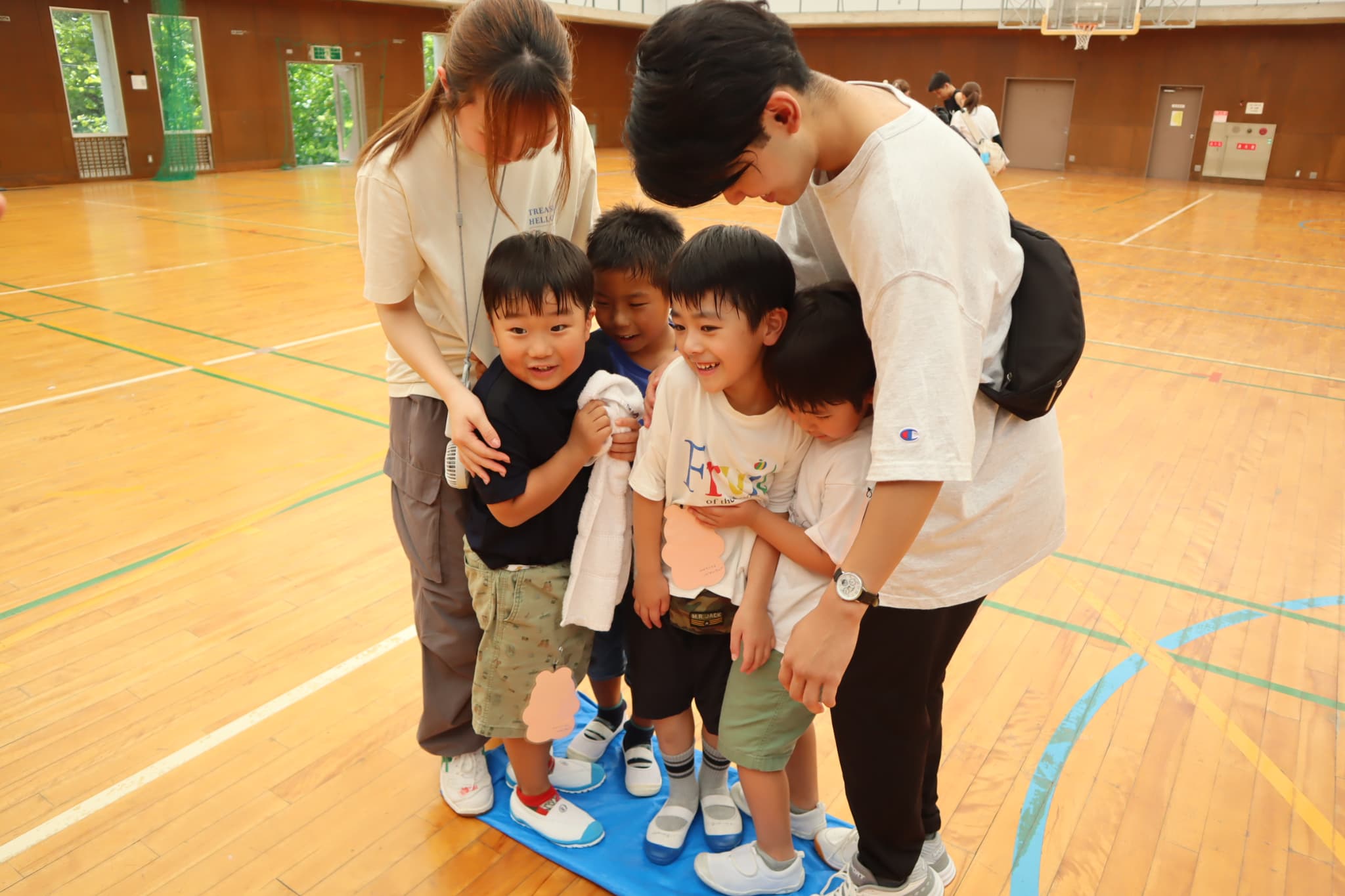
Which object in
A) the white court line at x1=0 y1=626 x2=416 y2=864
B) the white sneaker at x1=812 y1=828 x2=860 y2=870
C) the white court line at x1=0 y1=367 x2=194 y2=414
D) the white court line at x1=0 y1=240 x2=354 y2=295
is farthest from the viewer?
the white court line at x1=0 y1=240 x2=354 y2=295

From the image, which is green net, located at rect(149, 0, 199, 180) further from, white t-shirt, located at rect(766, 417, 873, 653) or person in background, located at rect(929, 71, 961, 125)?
white t-shirt, located at rect(766, 417, 873, 653)

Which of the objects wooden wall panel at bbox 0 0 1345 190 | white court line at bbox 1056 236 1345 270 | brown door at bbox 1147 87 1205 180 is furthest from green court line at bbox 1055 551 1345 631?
brown door at bbox 1147 87 1205 180

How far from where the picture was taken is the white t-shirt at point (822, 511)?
1375 mm

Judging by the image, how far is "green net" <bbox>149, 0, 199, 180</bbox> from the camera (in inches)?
559

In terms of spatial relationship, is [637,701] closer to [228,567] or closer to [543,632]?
[543,632]

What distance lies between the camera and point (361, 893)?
1.75 meters

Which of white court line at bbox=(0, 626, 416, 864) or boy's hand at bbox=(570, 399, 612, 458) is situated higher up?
boy's hand at bbox=(570, 399, 612, 458)

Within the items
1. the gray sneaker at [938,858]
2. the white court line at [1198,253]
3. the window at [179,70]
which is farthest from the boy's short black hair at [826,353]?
the window at [179,70]

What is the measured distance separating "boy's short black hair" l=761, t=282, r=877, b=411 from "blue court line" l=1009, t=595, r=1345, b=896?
1142mm

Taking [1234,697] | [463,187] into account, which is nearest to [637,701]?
[463,187]

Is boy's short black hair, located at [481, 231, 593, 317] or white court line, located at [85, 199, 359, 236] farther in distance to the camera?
white court line, located at [85, 199, 359, 236]

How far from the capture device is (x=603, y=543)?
1697 millimetres

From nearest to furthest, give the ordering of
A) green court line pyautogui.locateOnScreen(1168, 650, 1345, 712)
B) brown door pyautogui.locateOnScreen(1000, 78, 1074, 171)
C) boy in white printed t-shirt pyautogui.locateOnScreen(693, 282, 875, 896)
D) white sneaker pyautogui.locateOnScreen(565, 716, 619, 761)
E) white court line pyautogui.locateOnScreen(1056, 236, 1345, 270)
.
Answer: boy in white printed t-shirt pyautogui.locateOnScreen(693, 282, 875, 896)
white sneaker pyautogui.locateOnScreen(565, 716, 619, 761)
green court line pyautogui.locateOnScreen(1168, 650, 1345, 712)
white court line pyautogui.locateOnScreen(1056, 236, 1345, 270)
brown door pyautogui.locateOnScreen(1000, 78, 1074, 171)

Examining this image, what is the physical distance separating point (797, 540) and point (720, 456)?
0.18 m
